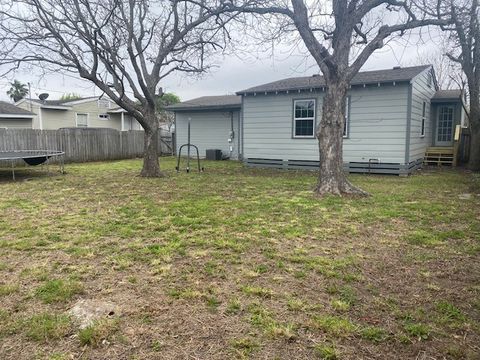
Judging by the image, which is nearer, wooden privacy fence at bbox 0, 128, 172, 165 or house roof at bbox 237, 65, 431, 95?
house roof at bbox 237, 65, 431, 95

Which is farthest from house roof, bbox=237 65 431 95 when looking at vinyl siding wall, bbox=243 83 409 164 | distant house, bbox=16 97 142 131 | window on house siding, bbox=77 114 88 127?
window on house siding, bbox=77 114 88 127

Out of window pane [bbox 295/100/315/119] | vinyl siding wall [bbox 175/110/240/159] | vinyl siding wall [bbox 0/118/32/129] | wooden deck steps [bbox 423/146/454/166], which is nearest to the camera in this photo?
window pane [bbox 295/100/315/119]

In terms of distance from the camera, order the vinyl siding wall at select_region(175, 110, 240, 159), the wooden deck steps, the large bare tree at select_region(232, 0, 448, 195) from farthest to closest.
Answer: the vinyl siding wall at select_region(175, 110, 240, 159) < the wooden deck steps < the large bare tree at select_region(232, 0, 448, 195)

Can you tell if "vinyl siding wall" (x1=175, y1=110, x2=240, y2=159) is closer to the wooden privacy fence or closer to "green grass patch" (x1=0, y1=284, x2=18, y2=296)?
the wooden privacy fence

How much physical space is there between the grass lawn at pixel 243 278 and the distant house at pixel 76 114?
1939 centimetres

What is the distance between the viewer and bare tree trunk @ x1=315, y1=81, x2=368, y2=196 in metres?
7.66


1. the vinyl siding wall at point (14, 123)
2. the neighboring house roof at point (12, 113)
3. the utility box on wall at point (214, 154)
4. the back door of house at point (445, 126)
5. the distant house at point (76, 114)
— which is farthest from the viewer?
the distant house at point (76, 114)

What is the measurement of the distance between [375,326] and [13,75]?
421 inches

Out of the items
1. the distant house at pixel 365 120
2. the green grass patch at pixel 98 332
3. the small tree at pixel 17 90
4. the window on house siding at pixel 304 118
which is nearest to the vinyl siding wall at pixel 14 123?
the distant house at pixel 365 120

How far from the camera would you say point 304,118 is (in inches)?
498

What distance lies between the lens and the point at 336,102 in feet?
25.1

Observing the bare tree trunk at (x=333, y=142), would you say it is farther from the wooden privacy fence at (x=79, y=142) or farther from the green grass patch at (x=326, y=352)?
the wooden privacy fence at (x=79, y=142)

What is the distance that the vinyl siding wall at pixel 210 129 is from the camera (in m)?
17.0

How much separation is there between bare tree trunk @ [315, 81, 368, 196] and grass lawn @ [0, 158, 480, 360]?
3.00ft
